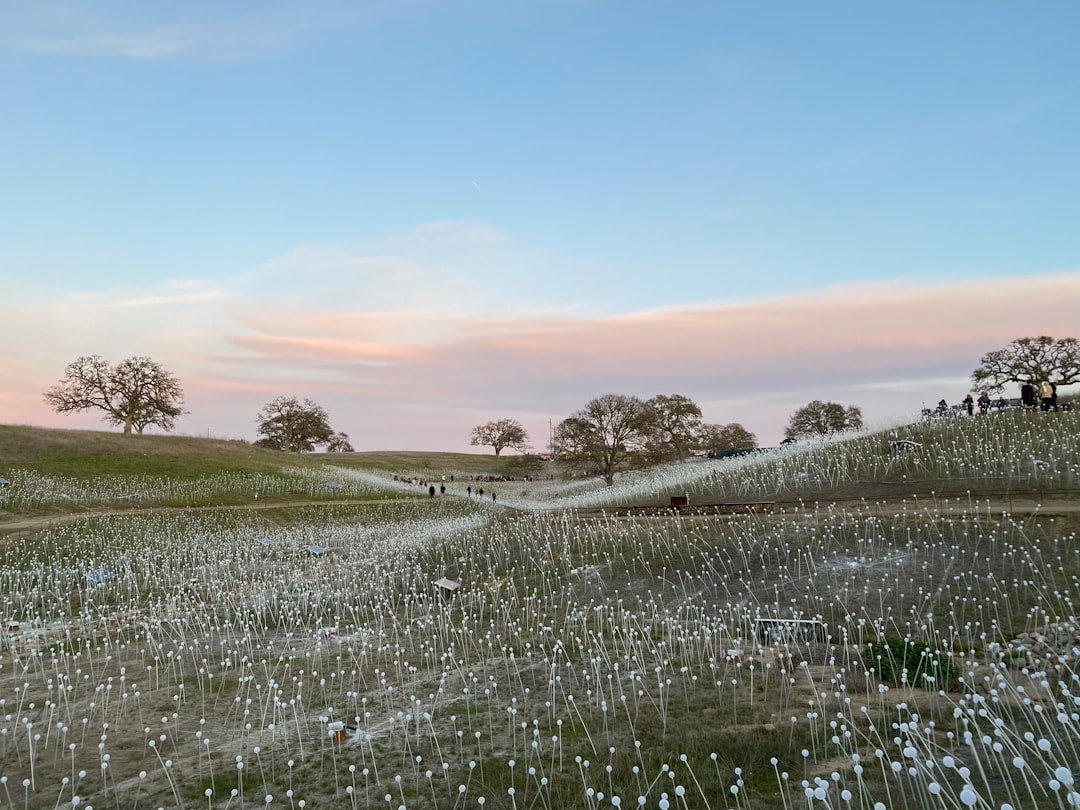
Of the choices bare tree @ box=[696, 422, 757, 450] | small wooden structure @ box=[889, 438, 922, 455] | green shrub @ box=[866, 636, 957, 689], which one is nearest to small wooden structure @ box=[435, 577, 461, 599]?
green shrub @ box=[866, 636, 957, 689]

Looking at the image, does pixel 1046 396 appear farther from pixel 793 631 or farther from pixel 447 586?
pixel 447 586

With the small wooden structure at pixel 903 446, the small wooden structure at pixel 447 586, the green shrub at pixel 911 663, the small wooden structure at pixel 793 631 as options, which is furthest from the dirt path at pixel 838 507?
the green shrub at pixel 911 663

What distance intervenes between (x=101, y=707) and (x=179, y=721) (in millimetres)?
1365

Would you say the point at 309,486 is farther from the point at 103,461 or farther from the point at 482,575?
the point at 482,575

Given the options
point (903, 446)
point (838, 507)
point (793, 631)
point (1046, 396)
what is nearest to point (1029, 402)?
point (1046, 396)

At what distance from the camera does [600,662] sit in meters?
9.95

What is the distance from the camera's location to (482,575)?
58.3 feet

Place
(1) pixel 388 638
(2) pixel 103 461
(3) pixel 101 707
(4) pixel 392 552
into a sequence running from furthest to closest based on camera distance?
1. (2) pixel 103 461
2. (4) pixel 392 552
3. (1) pixel 388 638
4. (3) pixel 101 707

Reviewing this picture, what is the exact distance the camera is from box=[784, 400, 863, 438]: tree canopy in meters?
75.5

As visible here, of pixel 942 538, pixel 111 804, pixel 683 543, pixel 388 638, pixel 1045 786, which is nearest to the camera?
pixel 1045 786

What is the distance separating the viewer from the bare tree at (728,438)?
235 ft

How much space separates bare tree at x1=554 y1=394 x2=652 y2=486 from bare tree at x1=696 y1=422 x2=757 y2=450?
23.6 meters

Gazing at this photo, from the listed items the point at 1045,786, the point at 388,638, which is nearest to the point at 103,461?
the point at 388,638

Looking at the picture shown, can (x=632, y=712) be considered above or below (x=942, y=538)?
below
